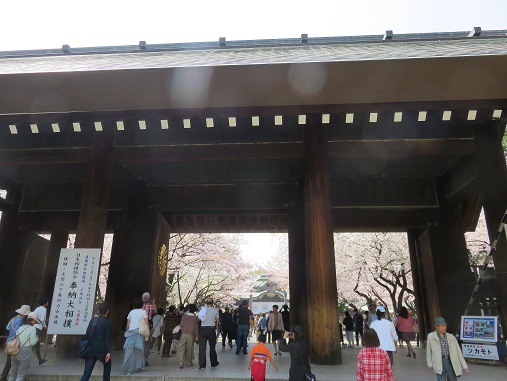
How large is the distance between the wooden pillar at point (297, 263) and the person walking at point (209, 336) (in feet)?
14.0

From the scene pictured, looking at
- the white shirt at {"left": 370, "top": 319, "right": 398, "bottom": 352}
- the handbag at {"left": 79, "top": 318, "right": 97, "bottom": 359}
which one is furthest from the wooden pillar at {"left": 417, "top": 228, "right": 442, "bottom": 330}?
the handbag at {"left": 79, "top": 318, "right": 97, "bottom": 359}

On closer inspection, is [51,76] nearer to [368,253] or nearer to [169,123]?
[169,123]

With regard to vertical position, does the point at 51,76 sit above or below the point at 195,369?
above

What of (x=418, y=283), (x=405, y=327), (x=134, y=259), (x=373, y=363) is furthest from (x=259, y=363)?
(x=418, y=283)

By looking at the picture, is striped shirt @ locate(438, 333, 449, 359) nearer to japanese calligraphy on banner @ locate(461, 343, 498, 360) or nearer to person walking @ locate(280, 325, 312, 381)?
person walking @ locate(280, 325, 312, 381)

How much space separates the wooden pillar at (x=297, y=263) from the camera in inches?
436

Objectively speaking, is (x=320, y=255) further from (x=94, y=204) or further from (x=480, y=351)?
(x=94, y=204)

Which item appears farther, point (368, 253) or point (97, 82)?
point (368, 253)

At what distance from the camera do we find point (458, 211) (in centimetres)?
1148

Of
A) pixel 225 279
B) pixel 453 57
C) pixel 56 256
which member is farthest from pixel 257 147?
pixel 225 279

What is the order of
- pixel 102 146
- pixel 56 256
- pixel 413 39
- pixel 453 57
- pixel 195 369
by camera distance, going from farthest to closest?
pixel 56 256 → pixel 102 146 → pixel 413 39 → pixel 195 369 → pixel 453 57

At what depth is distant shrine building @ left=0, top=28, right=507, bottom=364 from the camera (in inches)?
234

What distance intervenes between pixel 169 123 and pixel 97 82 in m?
2.12

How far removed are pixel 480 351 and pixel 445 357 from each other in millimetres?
3507
